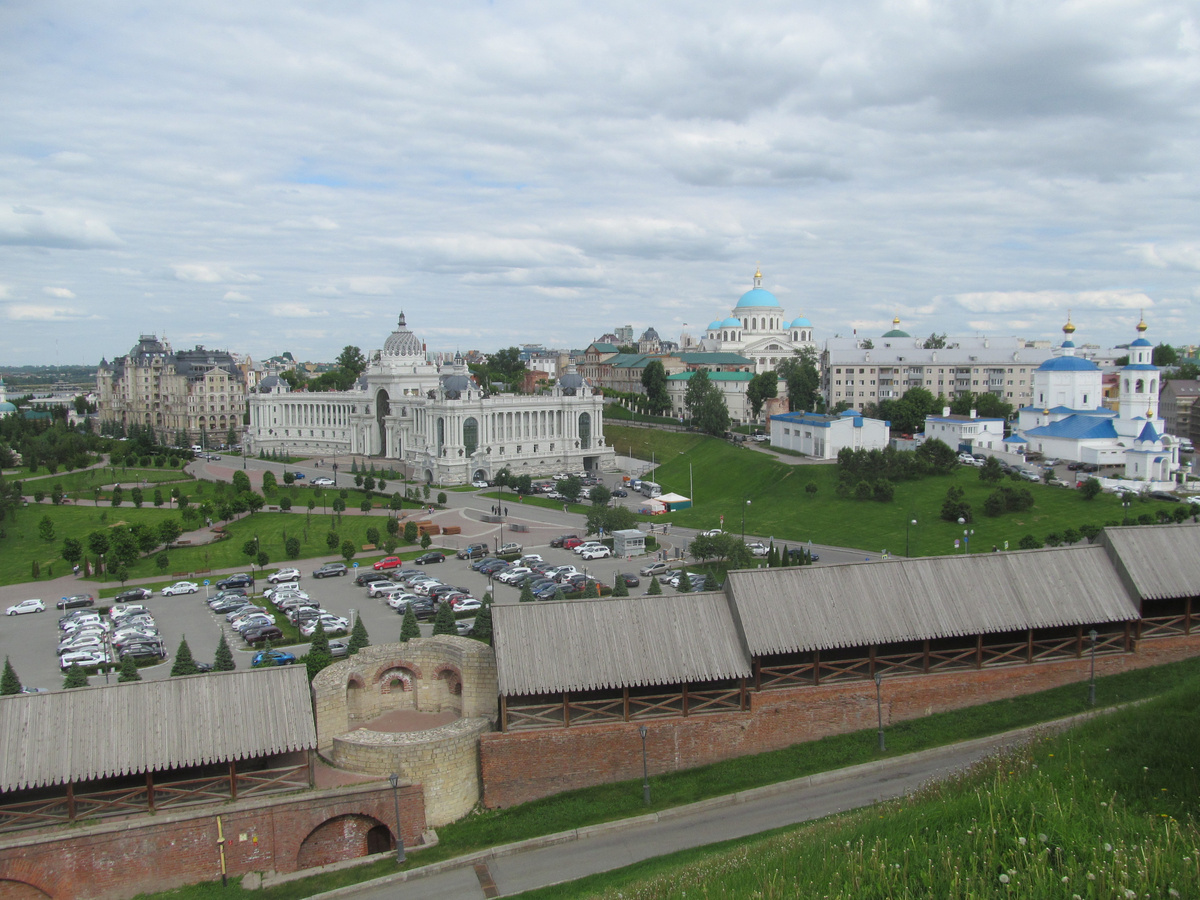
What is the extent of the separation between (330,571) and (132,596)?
10279 mm

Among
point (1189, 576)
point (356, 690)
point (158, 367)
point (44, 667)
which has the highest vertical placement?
point (158, 367)

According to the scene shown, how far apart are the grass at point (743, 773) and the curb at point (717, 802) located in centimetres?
29

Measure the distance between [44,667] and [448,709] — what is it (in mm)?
21018

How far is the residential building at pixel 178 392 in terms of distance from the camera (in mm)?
129125

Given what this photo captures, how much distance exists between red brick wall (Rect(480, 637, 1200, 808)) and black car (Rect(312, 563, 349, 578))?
31460 millimetres

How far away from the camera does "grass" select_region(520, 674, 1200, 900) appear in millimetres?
11766

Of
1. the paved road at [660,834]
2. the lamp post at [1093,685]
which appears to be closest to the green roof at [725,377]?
the lamp post at [1093,685]

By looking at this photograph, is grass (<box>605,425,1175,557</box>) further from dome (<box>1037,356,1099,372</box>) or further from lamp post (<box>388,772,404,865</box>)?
lamp post (<box>388,772,404,865</box>)

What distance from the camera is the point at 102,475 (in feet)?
271

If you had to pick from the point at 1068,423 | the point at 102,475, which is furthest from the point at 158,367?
the point at 1068,423

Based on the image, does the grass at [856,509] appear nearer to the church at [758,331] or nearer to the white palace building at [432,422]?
the white palace building at [432,422]

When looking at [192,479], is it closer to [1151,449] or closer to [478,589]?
[478,589]

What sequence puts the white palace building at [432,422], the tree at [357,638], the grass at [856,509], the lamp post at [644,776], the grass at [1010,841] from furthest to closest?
the white palace building at [432,422] → the grass at [856,509] → the tree at [357,638] → the lamp post at [644,776] → the grass at [1010,841]

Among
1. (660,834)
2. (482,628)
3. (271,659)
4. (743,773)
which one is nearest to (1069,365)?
(482,628)
